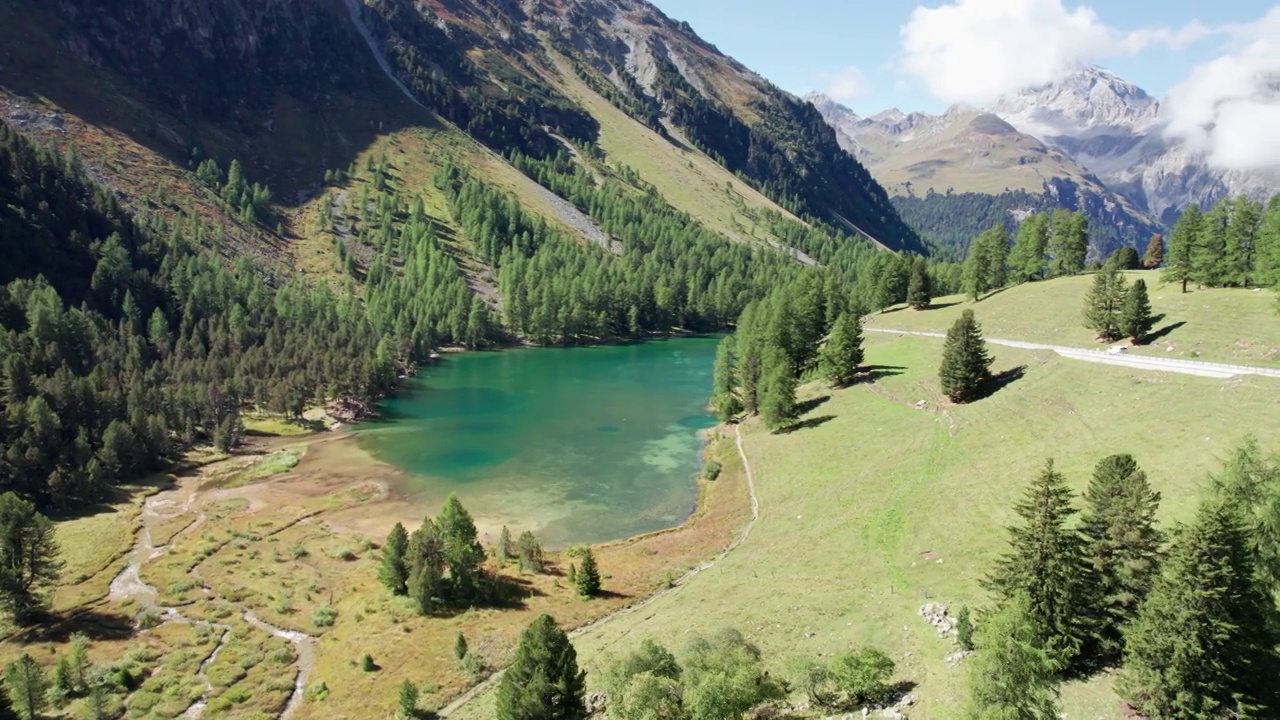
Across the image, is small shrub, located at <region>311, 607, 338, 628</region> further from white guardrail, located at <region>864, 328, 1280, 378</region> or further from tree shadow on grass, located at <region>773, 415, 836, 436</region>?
white guardrail, located at <region>864, 328, 1280, 378</region>

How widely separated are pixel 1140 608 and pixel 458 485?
71709 millimetres

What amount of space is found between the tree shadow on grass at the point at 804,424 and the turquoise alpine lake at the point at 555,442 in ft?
40.9

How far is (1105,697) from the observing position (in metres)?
28.6

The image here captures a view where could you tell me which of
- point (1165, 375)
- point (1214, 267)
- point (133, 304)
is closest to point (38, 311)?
point (133, 304)

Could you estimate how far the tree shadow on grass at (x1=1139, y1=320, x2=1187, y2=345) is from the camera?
233 feet

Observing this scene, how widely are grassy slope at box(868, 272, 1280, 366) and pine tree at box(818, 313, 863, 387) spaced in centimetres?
1824

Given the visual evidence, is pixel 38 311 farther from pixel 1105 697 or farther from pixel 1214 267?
pixel 1214 267

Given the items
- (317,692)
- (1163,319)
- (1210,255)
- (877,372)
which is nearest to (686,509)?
(877,372)

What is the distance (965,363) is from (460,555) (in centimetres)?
5652

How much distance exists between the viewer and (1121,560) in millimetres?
31234

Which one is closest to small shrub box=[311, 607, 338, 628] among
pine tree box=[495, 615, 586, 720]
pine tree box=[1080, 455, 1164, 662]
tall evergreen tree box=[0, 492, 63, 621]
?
tall evergreen tree box=[0, 492, 63, 621]

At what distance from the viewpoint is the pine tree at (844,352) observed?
314ft

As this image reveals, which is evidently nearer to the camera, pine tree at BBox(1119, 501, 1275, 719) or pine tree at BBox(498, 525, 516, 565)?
pine tree at BBox(1119, 501, 1275, 719)

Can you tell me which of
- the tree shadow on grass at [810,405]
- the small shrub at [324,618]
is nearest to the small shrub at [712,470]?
the tree shadow on grass at [810,405]
